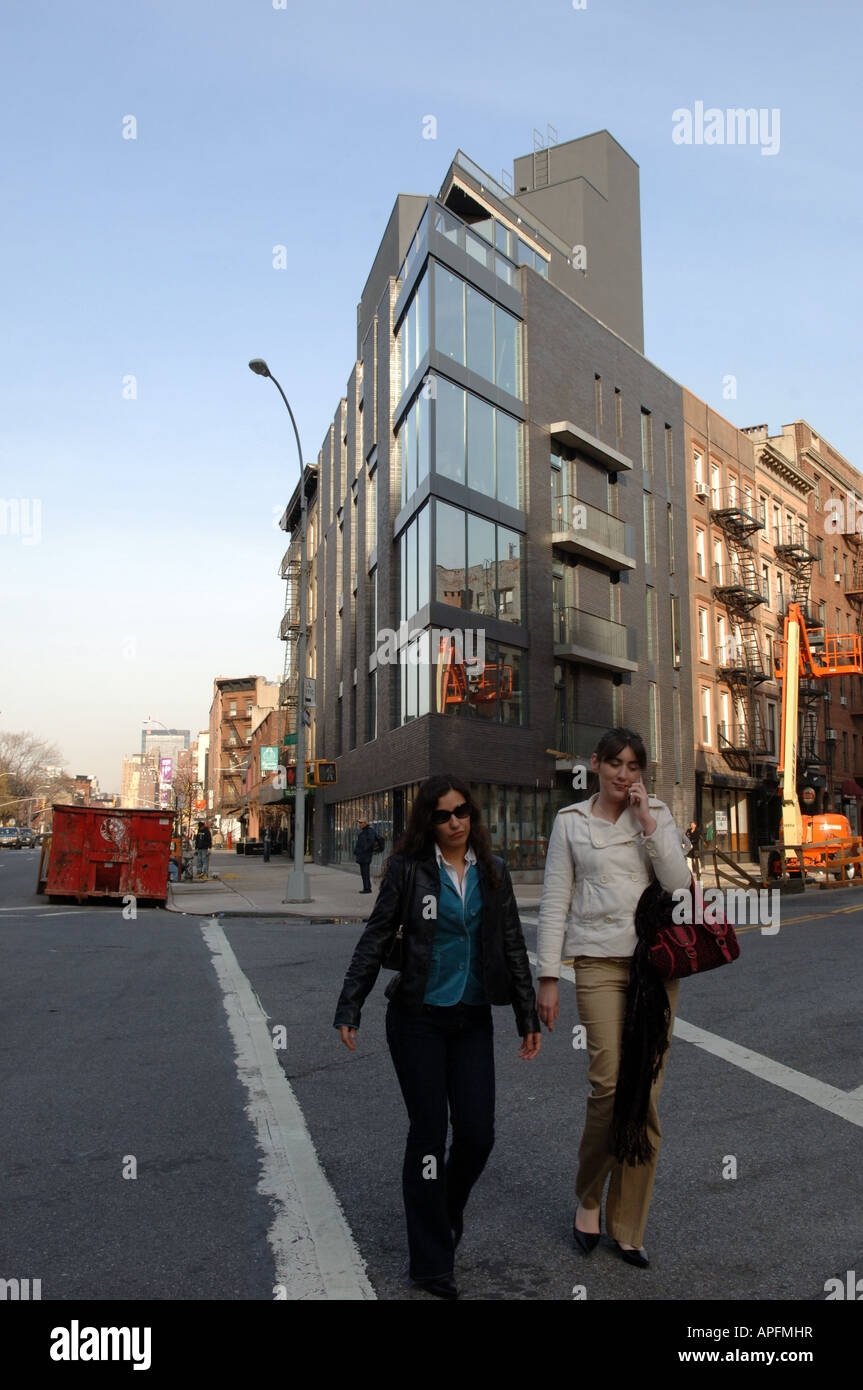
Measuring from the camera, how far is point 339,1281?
372cm

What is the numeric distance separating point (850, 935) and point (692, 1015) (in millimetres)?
6579

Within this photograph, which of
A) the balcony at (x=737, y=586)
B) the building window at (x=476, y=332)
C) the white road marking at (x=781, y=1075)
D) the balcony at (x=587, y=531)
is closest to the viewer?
the white road marking at (x=781, y=1075)

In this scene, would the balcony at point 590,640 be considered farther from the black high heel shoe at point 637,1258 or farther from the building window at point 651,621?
the black high heel shoe at point 637,1258

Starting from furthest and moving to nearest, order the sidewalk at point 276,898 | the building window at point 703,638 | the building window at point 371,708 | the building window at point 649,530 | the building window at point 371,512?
the building window at point 703,638 → the building window at point 649,530 → the building window at point 371,708 → the building window at point 371,512 → the sidewalk at point 276,898

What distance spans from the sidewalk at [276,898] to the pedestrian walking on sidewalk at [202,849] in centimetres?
43

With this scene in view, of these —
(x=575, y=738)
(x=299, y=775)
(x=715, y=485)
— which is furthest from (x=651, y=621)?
(x=299, y=775)

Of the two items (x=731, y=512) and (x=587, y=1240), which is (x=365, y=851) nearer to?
(x=587, y=1240)

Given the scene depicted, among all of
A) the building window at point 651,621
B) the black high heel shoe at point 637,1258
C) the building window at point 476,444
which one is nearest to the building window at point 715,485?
the building window at point 651,621

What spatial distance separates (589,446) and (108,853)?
1914 cm

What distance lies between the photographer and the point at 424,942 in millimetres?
3832

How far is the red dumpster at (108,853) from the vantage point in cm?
2169

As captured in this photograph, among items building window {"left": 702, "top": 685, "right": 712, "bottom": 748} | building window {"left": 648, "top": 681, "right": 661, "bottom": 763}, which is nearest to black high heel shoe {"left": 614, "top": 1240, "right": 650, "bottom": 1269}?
building window {"left": 648, "top": 681, "right": 661, "bottom": 763}

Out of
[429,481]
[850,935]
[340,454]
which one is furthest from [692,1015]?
[340,454]
